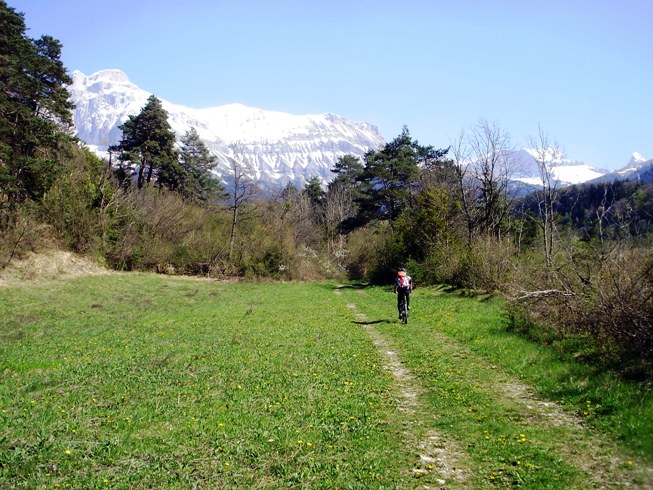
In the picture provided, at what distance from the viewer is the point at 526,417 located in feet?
27.0

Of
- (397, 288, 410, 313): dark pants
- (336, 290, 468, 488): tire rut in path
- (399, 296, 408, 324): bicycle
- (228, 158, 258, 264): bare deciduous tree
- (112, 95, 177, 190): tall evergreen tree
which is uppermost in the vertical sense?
(112, 95, 177, 190): tall evergreen tree

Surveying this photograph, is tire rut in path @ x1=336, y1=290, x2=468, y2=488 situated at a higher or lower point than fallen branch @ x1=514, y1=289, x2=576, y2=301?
lower

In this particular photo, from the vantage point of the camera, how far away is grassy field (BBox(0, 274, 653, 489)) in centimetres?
632

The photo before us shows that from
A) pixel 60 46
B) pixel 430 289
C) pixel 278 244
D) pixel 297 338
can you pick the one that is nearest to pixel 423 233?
pixel 430 289

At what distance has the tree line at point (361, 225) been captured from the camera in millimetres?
12273

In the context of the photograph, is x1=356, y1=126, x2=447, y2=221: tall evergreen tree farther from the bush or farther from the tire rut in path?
the tire rut in path

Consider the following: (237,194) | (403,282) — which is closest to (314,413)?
(403,282)

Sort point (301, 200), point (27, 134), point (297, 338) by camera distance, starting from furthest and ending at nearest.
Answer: point (301, 200) → point (27, 134) → point (297, 338)

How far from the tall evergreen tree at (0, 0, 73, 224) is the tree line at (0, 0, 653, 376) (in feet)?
0.46

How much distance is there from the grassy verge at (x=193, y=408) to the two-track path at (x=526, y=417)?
0.37m

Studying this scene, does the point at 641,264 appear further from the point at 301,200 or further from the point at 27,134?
the point at 301,200

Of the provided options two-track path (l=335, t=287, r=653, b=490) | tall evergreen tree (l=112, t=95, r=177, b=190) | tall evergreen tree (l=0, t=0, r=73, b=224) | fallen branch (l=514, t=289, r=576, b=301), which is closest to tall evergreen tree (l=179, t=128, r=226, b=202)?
tall evergreen tree (l=112, t=95, r=177, b=190)

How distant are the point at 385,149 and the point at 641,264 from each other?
1945 inches

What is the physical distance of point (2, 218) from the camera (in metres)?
35.2
